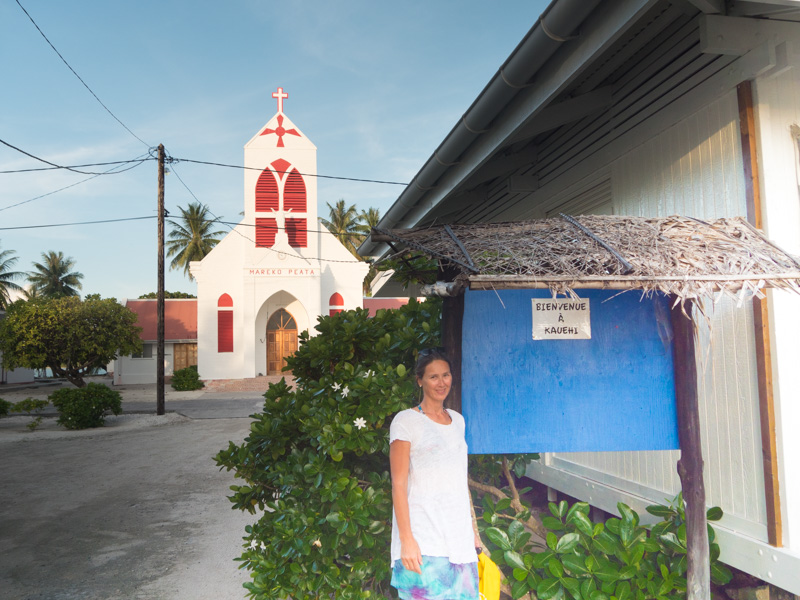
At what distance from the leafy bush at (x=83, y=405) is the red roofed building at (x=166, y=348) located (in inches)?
669

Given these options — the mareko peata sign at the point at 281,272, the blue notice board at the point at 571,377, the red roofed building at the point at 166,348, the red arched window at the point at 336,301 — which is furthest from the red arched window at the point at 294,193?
the blue notice board at the point at 571,377

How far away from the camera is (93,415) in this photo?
1570 centimetres

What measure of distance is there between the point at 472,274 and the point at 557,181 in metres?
3.88

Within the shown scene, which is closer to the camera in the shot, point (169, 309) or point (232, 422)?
point (232, 422)

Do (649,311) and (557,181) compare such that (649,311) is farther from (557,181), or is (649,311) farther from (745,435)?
(557,181)

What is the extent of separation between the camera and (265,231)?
1164 inches

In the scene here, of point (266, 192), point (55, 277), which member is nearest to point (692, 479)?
point (266, 192)

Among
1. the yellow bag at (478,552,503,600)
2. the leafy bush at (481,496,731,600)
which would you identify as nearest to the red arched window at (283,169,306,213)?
the leafy bush at (481,496,731,600)

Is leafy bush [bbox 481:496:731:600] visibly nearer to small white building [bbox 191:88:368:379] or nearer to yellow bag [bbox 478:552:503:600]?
yellow bag [bbox 478:552:503:600]

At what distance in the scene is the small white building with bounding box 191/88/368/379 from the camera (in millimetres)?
29266

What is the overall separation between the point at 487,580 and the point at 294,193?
2819 centimetres

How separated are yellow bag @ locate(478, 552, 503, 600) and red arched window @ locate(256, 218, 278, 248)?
27.7 metres

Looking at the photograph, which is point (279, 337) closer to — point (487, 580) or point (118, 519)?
point (118, 519)

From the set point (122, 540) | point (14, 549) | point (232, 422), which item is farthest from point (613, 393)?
point (232, 422)
